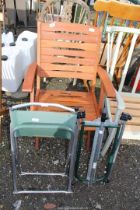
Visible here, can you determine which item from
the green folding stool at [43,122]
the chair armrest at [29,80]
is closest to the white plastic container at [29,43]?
the chair armrest at [29,80]

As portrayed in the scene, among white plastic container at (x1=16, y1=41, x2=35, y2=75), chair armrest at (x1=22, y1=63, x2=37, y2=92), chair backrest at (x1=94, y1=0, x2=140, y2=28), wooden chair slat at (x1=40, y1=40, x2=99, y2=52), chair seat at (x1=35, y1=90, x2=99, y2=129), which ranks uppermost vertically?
chair backrest at (x1=94, y1=0, x2=140, y2=28)

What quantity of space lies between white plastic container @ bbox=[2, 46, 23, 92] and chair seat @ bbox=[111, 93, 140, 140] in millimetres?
1139

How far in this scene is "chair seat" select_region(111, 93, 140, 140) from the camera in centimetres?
225

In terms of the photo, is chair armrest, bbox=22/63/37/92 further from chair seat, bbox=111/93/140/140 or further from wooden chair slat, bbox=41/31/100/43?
chair seat, bbox=111/93/140/140

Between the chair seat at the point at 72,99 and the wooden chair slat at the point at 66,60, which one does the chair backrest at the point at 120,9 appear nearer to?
the wooden chair slat at the point at 66,60

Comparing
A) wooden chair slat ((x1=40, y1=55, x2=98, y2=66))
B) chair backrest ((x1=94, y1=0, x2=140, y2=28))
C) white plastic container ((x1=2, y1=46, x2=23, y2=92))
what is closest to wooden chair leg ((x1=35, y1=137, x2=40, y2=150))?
wooden chair slat ((x1=40, y1=55, x2=98, y2=66))

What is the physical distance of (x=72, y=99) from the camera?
Result: 2.32 meters

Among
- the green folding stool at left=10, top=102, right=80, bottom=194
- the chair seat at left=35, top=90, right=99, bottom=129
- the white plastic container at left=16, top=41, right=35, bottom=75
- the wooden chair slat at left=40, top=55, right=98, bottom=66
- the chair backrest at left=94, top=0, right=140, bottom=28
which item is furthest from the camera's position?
the white plastic container at left=16, top=41, right=35, bottom=75

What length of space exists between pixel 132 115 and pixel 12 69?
1.37 meters

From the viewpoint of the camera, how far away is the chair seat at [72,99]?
7.27 feet

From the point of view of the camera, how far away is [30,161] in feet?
7.39

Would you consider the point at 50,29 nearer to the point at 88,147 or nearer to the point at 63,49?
the point at 63,49

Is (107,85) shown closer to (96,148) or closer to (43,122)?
(96,148)

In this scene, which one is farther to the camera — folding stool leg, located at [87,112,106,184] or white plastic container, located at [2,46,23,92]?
white plastic container, located at [2,46,23,92]
